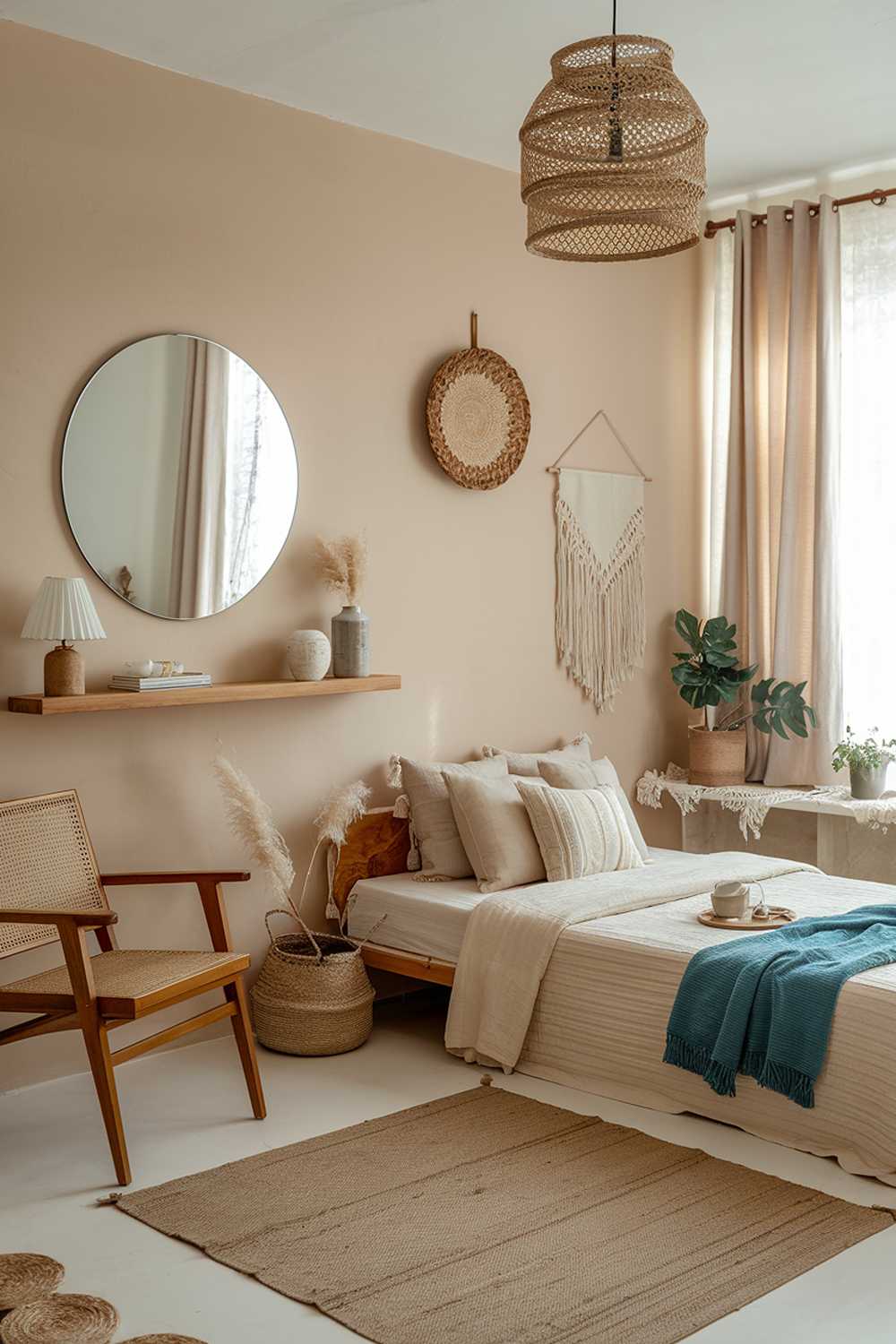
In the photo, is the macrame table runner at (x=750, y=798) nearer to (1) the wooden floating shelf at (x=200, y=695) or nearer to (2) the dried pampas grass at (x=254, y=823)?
(1) the wooden floating shelf at (x=200, y=695)

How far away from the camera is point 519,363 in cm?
492

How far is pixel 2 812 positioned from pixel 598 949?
5.16 feet

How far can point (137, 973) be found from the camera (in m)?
3.22

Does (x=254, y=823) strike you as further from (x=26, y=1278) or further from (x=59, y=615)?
(x=26, y=1278)

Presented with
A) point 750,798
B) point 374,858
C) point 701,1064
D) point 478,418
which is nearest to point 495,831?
point 374,858

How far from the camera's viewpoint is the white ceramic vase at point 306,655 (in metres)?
4.08

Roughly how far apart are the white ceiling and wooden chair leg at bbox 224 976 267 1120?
8.17ft

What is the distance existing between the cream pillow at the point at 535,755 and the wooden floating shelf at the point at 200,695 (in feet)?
1.66

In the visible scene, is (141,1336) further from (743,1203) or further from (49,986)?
(743,1203)

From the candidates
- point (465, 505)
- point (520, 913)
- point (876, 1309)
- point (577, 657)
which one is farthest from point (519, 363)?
point (876, 1309)

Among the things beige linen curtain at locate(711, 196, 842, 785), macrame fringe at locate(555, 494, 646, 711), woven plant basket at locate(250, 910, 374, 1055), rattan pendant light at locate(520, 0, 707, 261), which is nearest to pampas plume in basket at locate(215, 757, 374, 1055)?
woven plant basket at locate(250, 910, 374, 1055)

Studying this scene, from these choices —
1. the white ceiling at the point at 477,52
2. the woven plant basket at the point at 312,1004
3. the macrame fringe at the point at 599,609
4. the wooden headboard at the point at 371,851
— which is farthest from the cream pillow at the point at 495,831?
the white ceiling at the point at 477,52

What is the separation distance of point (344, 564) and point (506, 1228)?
2.08 metres

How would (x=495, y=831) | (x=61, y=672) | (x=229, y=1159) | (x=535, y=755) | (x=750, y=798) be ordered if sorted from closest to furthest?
(x=229, y=1159), (x=61, y=672), (x=495, y=831), (x=535, y=755), (x=750, y=798)
